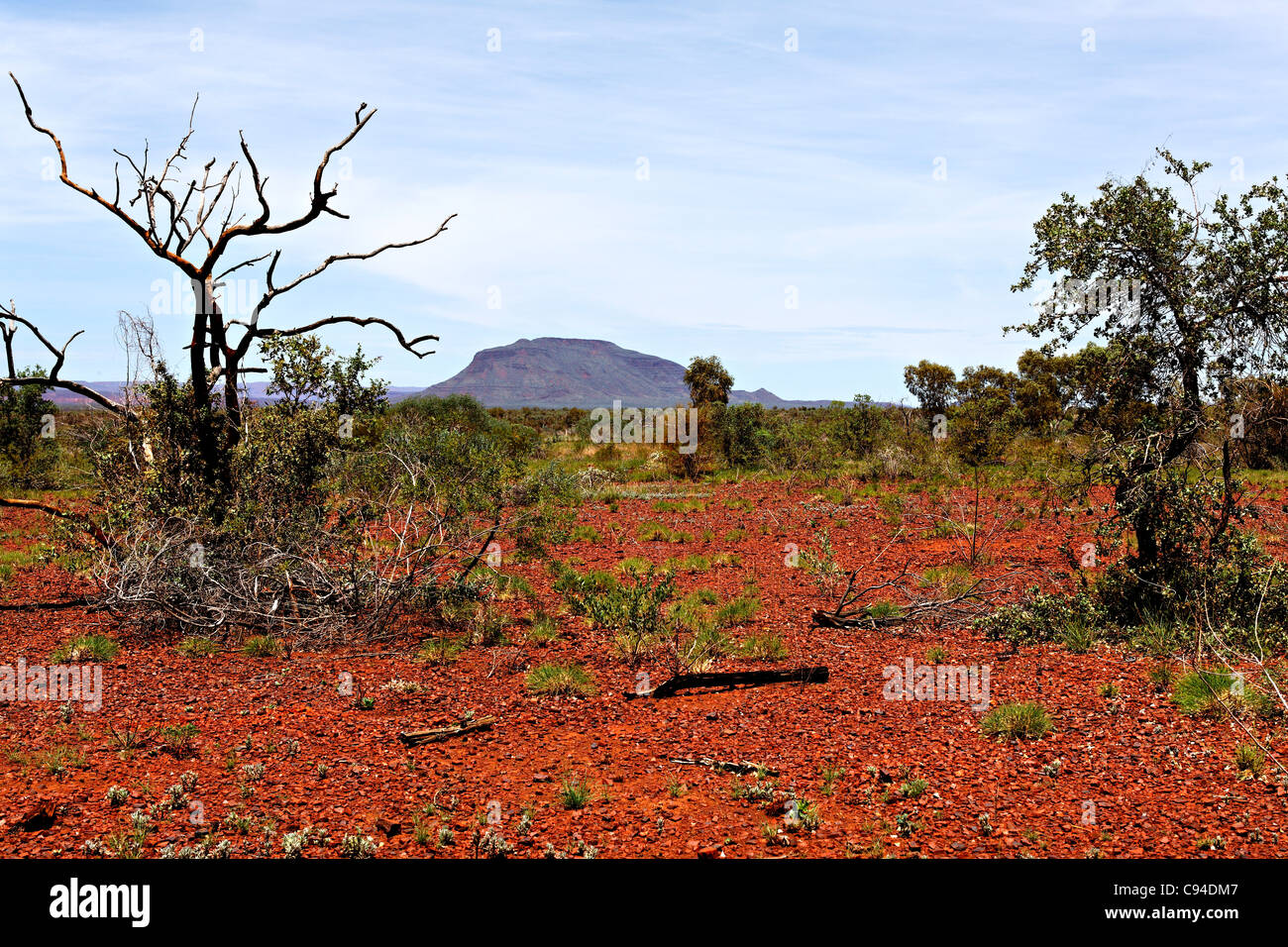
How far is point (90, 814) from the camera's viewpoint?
16.7ft

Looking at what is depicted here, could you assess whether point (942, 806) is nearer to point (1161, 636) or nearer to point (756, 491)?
point (1161, 636)

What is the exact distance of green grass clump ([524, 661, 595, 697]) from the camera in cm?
754

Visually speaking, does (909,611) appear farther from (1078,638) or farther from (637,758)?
(637,758)

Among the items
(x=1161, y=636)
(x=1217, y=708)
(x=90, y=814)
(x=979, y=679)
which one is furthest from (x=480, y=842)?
(x=1161, y=636)

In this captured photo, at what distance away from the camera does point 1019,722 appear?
6191 millimetres

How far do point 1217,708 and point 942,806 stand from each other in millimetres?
2554

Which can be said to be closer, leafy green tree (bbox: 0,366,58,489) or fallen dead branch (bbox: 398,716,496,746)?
fallen dead branch (bbox: 398,716,496,746)

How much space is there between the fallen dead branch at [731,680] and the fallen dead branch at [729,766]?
1519mm

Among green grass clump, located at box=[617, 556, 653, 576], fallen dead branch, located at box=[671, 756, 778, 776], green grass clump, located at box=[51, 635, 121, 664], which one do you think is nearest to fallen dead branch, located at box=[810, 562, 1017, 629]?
green grass clump, located at box=[617, 556, 653, 576]

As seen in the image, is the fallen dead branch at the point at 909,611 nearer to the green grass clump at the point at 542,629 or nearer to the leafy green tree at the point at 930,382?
the green grass clump at the point at 542,629

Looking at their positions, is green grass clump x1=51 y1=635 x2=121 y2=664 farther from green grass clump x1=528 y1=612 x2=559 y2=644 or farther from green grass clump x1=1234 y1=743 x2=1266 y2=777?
green grass clump x1=1234 y1=743 x2=1266 y2=777

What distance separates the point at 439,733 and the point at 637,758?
5.13 feet

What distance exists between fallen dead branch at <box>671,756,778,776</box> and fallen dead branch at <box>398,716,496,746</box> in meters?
1.66

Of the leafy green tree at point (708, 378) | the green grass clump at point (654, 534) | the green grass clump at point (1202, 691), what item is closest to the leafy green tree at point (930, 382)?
the leafy green tree at point (708, 378)
